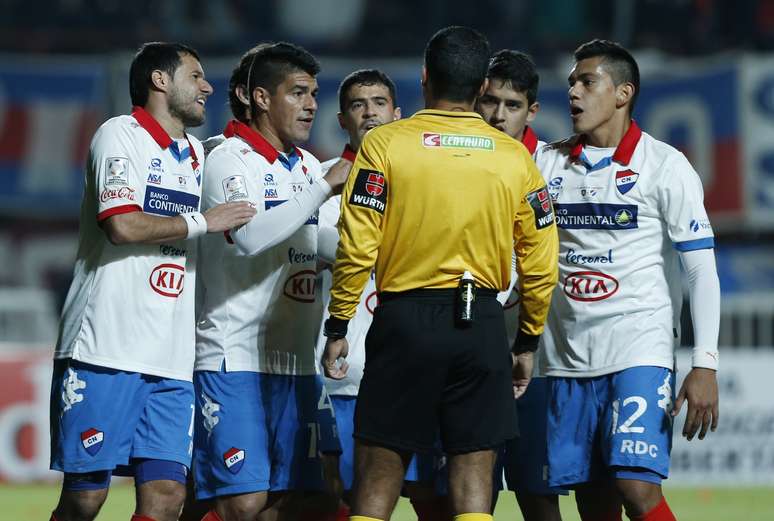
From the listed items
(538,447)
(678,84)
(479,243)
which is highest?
(678,84)

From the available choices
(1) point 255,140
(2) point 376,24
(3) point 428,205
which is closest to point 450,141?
(3) point 428,205

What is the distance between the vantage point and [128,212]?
619cm

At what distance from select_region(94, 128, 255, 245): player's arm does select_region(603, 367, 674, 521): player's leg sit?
6.19ft

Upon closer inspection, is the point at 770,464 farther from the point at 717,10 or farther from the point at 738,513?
the point at 717,10

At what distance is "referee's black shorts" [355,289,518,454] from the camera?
18.1 feet

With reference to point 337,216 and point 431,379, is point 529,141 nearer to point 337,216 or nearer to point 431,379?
point 337,216

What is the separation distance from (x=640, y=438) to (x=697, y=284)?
2.44 feet

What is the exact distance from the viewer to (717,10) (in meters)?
20.5

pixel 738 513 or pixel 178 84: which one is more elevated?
pixel 178 84

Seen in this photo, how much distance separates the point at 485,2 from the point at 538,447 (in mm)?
15535

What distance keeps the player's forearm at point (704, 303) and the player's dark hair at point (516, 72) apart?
1310 mm

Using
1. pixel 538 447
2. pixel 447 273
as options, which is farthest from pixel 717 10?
pixel 447 273

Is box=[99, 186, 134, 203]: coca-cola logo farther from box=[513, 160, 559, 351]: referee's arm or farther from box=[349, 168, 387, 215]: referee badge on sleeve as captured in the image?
box=[513, 160, 559, 351]: referee's arm

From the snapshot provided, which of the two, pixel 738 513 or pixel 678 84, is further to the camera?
pixel 678 84
